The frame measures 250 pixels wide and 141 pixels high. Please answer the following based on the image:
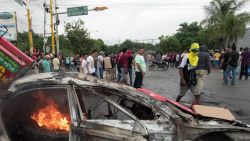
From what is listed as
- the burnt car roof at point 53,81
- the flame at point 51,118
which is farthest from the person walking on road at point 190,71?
the flame at point 51,118

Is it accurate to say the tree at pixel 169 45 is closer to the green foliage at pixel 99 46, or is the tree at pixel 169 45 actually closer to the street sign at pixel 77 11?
the green foliage at pixel 99 46

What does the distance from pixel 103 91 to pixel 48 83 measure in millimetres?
615

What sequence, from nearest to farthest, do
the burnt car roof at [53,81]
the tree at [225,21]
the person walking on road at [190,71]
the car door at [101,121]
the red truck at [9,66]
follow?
the car door at [101,121] < the burnt car roof at [53,81] < the red truck at [9,66] < the person walking on road at [190,71] < the tree at [225,21]

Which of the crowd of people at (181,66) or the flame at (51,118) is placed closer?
the flame at (51,118)

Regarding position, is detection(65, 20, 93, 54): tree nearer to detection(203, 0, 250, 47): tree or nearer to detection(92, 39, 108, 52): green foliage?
detection(92, 39, 108, 52): green foliage

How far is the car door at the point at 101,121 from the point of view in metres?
3.35

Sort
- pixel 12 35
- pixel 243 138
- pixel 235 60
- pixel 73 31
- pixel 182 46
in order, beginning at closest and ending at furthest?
pixel 243 138 < pixel 235 60 < pixel 12 35 < pixel 73 31 < pixel 182 46

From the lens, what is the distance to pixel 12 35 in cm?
2173

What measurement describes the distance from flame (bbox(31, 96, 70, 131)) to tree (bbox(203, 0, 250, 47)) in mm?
27751

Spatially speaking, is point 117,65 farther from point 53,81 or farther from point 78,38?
point 78,38

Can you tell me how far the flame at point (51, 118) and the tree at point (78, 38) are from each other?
98.4 ft

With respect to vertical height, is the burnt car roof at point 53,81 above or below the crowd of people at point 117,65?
above

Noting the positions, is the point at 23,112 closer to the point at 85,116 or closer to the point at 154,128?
the point at 85,116

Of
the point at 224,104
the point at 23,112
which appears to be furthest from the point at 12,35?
the point at 23,112
